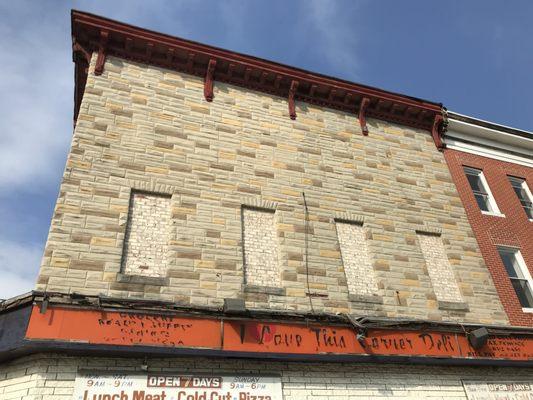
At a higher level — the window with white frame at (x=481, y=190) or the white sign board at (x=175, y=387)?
the window with white frame at (x=481, y=190)

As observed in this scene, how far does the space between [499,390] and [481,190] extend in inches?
289

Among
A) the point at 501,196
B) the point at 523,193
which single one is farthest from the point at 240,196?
the point at 523,193

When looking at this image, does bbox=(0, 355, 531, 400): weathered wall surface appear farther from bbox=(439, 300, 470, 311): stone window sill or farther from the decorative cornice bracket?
the decorative cornice bracket

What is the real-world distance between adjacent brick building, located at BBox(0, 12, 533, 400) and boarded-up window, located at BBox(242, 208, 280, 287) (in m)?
0.05

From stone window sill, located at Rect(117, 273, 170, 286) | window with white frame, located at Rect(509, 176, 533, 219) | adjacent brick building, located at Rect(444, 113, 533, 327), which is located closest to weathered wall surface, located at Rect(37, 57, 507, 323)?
stone window sill, located at Rect(117, 273, 170, 286)

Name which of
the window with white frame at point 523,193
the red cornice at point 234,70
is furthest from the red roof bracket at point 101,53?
the window with white frame at point 523,193

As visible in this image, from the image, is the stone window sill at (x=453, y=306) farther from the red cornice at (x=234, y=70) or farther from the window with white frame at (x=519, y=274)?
the red cornice at (x=234, y=70)

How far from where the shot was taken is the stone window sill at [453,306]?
10570mm

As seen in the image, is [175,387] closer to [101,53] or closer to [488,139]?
[101,53]

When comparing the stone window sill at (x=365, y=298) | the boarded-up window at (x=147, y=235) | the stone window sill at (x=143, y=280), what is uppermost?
the boarded-up window at (x=147, y=235)

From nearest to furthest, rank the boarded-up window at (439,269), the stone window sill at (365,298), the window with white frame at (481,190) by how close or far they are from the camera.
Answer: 1. the stone window sill at (365,298)
2. the boarded-up window at (439,269)
3. the window with white frame at (481,190)

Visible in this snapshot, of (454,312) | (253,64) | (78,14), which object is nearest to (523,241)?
(454,312)

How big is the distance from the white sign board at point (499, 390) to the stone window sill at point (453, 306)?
5.79 ft

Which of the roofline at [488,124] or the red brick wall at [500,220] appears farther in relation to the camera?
the roofline at [488,124]
